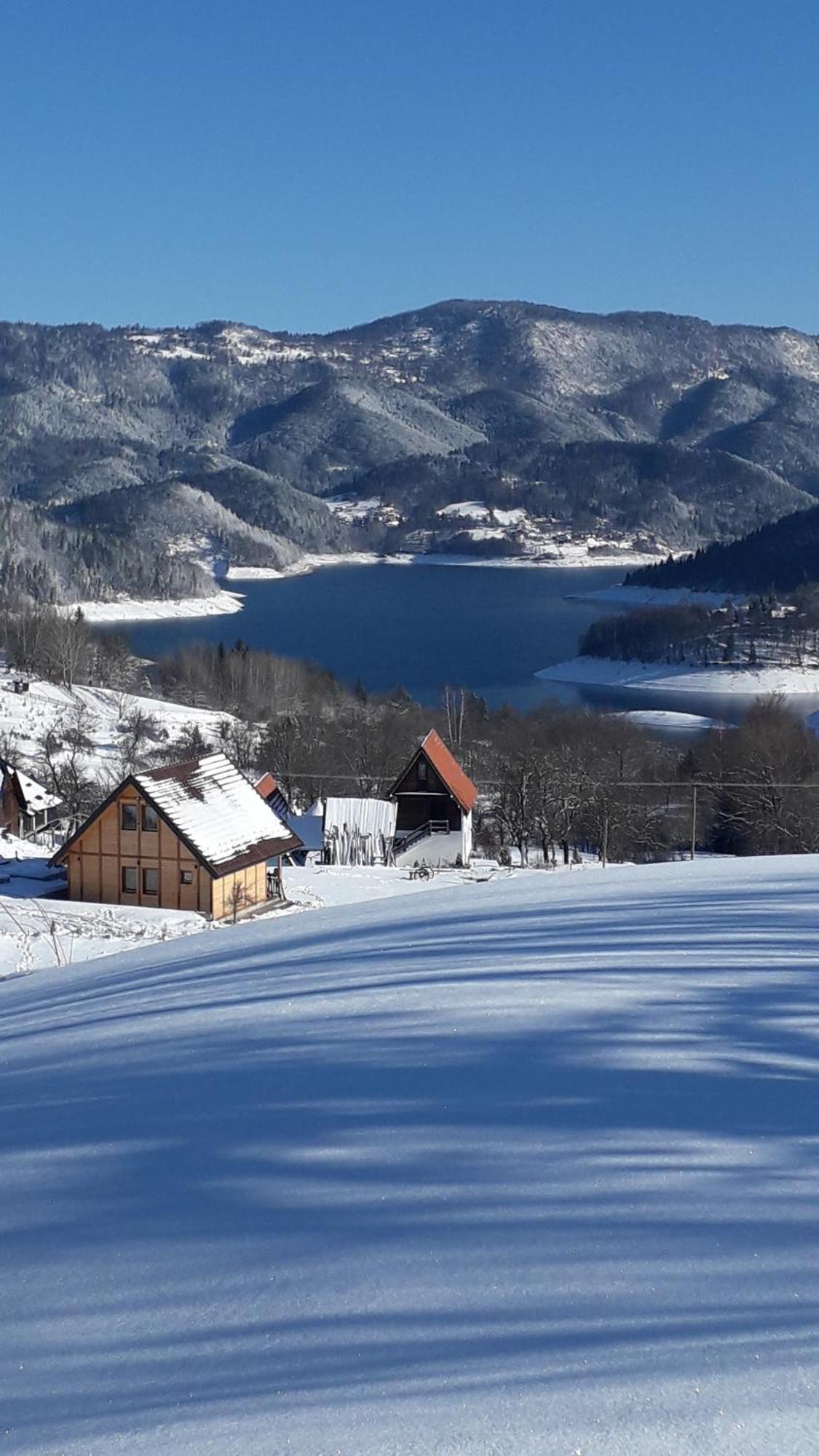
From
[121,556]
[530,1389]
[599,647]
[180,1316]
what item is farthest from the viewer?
[121,556]

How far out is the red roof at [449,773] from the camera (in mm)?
22156

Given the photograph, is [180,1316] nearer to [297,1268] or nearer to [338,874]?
[297,1268]

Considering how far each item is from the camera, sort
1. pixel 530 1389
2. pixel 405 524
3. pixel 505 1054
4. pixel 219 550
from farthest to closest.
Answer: pixel 405 524 → pixel 219 550 → pixel 505 1054 → pixel 530 1389

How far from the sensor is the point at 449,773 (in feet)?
74.0

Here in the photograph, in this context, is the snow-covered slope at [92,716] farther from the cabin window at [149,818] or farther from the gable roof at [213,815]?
the cabin window at [149,818]

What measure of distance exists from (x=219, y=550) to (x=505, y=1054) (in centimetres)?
15039

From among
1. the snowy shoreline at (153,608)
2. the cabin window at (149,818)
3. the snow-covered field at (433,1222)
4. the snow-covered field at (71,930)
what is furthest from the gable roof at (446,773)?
the snowy shoreline at (153,608)

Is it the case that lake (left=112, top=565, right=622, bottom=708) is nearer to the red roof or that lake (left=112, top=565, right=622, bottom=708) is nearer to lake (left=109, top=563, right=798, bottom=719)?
lake (left=109, top=563, right=798, bottom=719)

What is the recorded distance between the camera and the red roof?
2216 cm

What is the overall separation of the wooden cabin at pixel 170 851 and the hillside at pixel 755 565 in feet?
282

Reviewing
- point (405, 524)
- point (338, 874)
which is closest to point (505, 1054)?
point (338, 874)

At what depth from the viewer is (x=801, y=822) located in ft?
81.8

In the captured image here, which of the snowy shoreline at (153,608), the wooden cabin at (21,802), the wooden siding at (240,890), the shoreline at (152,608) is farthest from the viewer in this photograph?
the snowy shoreline at (153,608)

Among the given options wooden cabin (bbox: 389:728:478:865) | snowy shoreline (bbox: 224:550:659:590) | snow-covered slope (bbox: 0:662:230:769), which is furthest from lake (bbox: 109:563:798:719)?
wooden cabin (bbox: 389:728:478:865)
